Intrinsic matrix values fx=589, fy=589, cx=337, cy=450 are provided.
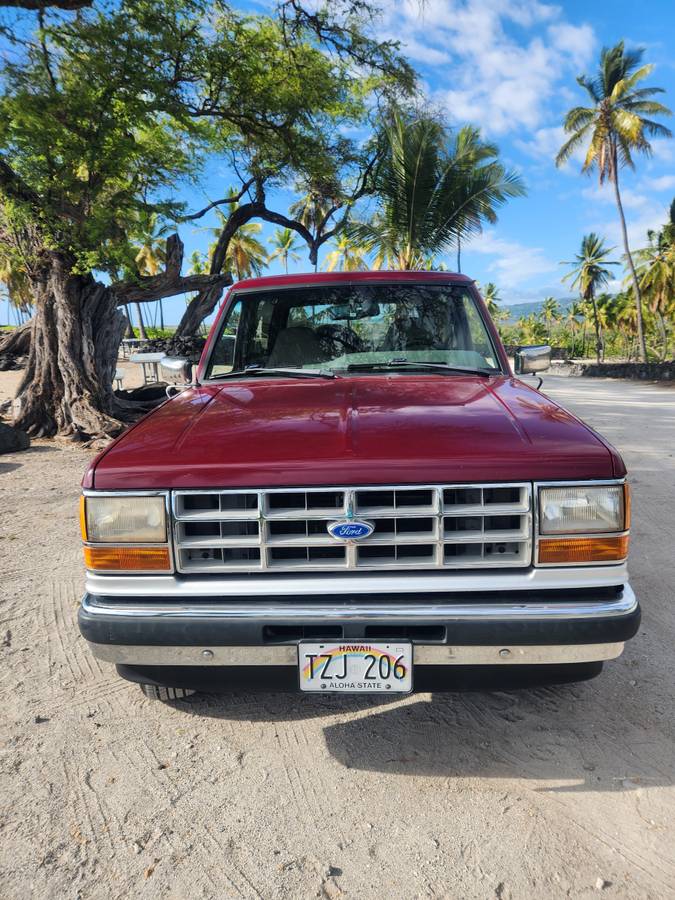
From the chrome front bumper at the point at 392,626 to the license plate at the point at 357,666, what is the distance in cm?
4

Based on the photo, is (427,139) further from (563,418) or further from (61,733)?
(61,733)

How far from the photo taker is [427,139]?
15.1 metres

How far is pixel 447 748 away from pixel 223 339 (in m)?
2.47

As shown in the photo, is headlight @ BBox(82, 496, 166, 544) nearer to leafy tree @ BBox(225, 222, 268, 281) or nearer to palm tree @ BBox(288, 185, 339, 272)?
palm tree @ BBox(288, 185, 339, 272)

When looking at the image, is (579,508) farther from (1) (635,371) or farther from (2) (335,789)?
(1) (635,371)

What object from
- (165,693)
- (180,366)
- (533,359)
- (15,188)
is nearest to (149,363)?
(15,188)

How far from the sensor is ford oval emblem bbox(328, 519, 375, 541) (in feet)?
6.54

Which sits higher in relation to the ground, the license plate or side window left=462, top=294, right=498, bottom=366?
side window left=462, top=294, right=498, bottom=366

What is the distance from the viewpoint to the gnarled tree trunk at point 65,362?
29.6ft

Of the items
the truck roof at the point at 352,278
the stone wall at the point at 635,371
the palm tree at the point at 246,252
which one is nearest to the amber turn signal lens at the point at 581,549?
the truck roof at the point at 352,278

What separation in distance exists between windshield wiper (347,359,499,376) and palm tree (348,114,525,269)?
541 inches

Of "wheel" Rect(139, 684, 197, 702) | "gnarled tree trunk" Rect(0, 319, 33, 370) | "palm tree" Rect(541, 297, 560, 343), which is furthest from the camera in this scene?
"palm tree" Rect(541, 297, 560, 343)

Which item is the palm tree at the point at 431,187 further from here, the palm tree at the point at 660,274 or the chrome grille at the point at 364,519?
the palm tree at the point at 660,274

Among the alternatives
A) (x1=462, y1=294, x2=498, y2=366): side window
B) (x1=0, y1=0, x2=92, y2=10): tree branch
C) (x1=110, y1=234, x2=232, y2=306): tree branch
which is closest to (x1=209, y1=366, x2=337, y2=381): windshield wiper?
(x1=462, y1=294, x2=498, y2=366): side window
